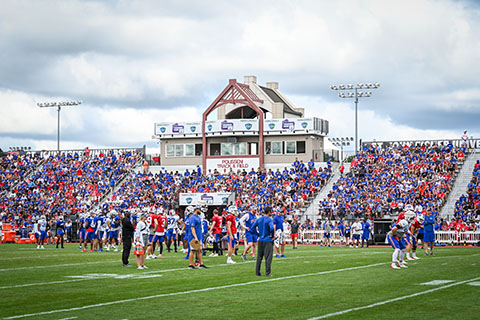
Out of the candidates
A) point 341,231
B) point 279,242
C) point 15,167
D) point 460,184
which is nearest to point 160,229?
point 279,242

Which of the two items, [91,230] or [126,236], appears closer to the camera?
[126,236]

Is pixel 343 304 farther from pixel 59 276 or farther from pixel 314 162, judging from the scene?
pixel 314 162

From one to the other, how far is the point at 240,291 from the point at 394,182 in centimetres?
3149

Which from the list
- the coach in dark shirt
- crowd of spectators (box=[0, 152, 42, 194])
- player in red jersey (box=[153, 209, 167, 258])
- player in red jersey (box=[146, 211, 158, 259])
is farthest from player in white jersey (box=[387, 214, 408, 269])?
crowd of spectators (box=[0, 152, 42, 194])

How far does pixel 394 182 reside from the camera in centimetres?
4447

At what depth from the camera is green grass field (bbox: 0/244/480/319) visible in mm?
11680

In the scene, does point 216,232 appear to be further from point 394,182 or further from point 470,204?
point 394,182

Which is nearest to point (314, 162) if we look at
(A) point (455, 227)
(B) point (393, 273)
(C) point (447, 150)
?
(C) point (447, 150)

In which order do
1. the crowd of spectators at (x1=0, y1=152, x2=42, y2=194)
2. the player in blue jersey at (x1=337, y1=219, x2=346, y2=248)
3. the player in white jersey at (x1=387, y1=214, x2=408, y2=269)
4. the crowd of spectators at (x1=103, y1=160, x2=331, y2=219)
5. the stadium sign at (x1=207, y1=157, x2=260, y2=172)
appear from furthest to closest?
the crowd of spectators at (x1=0, y1=152, x2=42, y2=194), the stadium sign at (x1=207, y1=157, x2=260, y2=172), the crowd of spectators at (x1=103, y1=160, x2=331, y2=219), the player in blue jersey at (x1=337, y1=219, x2=346, y2=248), the player in white jersey at (x1=387, y1=214, x2=408, y2=269)

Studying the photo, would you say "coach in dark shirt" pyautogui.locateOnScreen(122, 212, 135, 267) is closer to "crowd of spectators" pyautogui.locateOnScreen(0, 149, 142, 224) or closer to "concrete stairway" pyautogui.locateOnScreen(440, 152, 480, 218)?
"concrete stairway" pyautogui.locateOnScreen(440, 152, 480, 218)

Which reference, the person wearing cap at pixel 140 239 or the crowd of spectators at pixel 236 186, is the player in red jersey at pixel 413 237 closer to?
the person wearing cap at pixel 140 239

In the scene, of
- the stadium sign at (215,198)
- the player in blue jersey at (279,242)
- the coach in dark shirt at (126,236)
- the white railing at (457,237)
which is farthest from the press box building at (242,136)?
the coach in dark shirt at (126,236)

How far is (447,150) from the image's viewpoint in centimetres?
4766

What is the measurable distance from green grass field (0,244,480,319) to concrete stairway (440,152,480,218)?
20.2 metres
